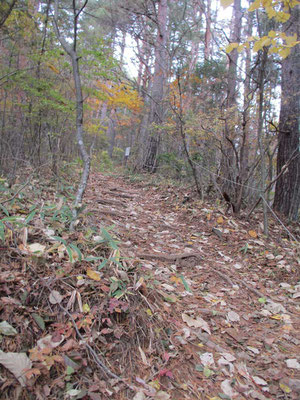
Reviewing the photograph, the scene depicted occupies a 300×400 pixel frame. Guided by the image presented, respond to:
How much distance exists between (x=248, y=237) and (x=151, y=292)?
7.86 feet

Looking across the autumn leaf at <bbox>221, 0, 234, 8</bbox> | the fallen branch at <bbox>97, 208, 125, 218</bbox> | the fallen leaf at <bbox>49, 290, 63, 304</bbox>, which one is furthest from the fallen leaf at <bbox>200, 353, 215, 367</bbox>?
the fallen branch at <bbox>97, 208, 125, 218</bbox>

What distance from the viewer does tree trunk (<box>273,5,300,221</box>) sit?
4590 millimetres

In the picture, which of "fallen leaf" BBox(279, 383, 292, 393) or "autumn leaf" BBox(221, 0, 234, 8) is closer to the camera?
"fallen leaf" BBox(279, 383, 292, 393)

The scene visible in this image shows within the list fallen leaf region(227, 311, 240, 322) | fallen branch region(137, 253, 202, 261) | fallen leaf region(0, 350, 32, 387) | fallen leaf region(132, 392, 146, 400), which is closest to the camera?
fallen leaf region(0, 350, 32, 387)

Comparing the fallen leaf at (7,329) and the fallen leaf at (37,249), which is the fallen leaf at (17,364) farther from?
the fallen leaf at (37,249)

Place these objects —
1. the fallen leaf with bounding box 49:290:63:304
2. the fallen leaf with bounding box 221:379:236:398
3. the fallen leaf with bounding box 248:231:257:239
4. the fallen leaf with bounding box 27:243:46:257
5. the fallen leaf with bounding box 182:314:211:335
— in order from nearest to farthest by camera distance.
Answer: the fallen leaf with bounding box 221:379:236:398 < the fallen leaf with bounding box 49:290:63:304 < the fallen leaf with bounding box 27:243:46:257 < the fallen leaf with bounding box 182:314:211:335 < the fallen leaf with bounding box 248:231:257:239

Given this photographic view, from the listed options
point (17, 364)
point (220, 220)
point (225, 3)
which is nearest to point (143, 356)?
point (17, 364)

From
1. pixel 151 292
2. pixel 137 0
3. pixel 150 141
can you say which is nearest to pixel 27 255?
pixel 151 292

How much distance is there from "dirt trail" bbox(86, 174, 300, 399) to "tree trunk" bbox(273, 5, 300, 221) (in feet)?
2.42

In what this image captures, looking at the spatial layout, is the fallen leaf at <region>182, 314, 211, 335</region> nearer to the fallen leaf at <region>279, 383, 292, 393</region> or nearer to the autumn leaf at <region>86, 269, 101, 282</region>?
the fallen leaf at <region>279, 383, 292, 393</region>

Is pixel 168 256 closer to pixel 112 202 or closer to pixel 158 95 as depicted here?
pixel 112 202

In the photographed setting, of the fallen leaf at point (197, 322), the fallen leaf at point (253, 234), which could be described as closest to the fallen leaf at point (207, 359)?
the fallen leaf at point (197, 322)

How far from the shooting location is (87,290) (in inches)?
73.9

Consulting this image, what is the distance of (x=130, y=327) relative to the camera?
5.80 ft
